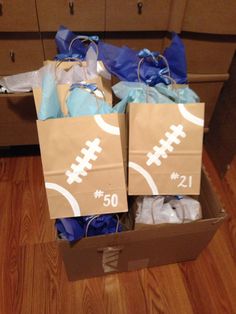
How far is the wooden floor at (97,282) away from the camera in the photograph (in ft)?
3.12

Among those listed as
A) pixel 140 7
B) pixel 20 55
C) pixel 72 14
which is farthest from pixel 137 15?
pixel 20 55

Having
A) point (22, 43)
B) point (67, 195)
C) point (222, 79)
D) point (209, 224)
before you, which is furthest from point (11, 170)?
point (222, 79)

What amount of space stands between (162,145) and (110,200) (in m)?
0.21

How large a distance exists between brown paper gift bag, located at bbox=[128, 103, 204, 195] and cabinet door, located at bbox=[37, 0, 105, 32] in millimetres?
437

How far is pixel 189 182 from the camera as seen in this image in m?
0.78

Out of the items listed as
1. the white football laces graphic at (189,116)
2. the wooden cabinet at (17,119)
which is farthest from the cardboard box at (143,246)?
the wooden cabinet at (17,119)

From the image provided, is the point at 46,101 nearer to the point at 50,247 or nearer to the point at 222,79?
the point at 50,247

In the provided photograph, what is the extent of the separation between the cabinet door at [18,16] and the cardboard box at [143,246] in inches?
29.3

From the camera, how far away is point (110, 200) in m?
0.73

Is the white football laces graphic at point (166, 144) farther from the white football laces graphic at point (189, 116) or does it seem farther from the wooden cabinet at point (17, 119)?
the wooden cabinet at point (17, 119)

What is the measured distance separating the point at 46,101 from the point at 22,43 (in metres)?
0.44

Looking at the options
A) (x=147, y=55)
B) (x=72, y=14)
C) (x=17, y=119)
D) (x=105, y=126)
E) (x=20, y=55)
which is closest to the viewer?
(x=105, y=126)

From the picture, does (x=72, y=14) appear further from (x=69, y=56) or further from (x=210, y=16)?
(x=210, y=16)

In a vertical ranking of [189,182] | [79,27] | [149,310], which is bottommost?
[149,310]
